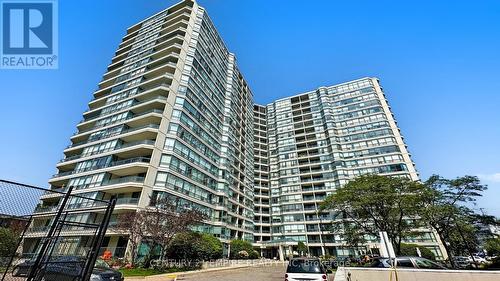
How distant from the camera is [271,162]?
90.7 metres

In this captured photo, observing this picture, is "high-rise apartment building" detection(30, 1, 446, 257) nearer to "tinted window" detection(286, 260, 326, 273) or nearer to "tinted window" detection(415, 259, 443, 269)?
"tinted window" detection(286, 260, 326, 273)

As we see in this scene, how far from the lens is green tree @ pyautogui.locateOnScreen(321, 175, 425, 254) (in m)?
29.5

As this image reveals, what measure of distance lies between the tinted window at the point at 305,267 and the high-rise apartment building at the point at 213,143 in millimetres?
19324

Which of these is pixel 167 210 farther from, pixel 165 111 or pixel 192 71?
pixel 192 71

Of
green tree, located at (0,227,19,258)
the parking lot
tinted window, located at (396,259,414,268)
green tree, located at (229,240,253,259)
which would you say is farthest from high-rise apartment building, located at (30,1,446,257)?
tinted window, located at (396,259,414,268)

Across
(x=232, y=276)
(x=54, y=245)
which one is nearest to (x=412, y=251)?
(x=232, y=276)

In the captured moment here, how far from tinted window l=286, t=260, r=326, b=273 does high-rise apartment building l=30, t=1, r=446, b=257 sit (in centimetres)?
1932

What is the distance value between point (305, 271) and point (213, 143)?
144 ft

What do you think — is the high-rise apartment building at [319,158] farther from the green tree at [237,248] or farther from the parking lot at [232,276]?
the parking lot at [232,276]

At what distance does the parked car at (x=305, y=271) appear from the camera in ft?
36.1

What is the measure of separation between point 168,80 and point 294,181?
51.0 m

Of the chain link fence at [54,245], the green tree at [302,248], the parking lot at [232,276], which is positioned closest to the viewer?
the chain link fence at [54,245]

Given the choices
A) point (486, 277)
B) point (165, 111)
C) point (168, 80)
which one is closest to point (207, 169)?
point (165, 111)

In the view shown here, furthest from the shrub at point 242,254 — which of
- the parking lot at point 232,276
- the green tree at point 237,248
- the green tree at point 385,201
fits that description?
the parking lot at point 232,276
